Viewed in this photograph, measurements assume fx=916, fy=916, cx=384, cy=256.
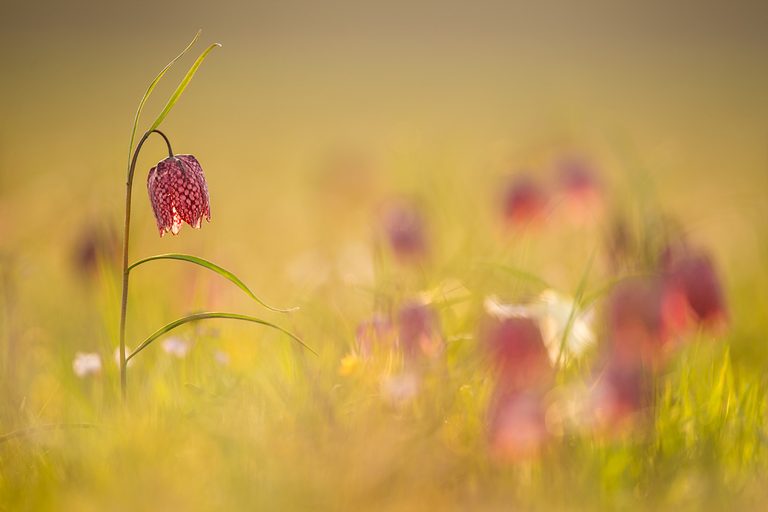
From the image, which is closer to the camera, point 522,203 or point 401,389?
point 401,389

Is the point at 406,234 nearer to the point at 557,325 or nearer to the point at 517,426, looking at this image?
the point at 557,325

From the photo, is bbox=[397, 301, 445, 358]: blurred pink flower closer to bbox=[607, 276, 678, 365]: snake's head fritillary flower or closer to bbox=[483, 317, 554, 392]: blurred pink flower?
bbox=[483, 317, 554, 392]: blurred pink flower

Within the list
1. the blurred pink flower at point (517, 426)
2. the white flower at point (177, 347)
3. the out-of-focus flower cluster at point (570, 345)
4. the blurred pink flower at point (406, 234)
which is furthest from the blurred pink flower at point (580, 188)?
the blurred pink flower at point (517, 426)

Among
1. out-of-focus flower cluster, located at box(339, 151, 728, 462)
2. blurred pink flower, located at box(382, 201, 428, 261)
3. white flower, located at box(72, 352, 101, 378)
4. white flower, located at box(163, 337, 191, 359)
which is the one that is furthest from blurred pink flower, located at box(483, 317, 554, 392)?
blurred pink flower, located at box(382, 201, 428, 261)

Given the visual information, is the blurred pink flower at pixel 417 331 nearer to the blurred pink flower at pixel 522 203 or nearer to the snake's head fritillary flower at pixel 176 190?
the snake's head fritillary flower at pixel 176 190

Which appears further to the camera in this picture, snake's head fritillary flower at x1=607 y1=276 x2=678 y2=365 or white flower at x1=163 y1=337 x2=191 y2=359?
white flower at x1=163 y1=337 x2=191 y2=359

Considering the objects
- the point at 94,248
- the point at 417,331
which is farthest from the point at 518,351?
the point at 94,248
